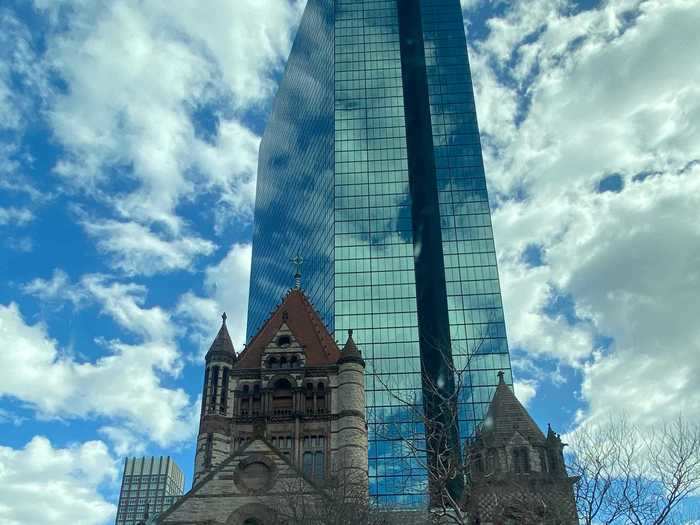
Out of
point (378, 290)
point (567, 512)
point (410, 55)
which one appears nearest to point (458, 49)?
point (410, 55)

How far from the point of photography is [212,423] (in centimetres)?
4772

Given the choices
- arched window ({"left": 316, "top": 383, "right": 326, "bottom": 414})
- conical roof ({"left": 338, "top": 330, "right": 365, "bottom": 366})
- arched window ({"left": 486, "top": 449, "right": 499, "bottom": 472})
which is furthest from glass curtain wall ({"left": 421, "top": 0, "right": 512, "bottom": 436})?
arched window ({"left": 486, "top": 449, "right": 499, "bottom": 472})

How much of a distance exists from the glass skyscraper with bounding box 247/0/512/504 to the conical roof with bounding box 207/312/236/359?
33456 mm

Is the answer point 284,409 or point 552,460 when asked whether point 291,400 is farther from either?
point 552,460

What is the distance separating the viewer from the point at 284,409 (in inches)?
1845

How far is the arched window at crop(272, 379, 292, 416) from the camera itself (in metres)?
46.7

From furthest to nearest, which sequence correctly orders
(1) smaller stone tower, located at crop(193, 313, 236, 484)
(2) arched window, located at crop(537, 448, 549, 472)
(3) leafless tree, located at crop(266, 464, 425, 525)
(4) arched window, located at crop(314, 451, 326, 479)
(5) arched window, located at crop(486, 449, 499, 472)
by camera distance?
(1) smaller stone tower, located at crop(193, 313, 236, 484) → (4) arched window, located at crop(314, 451, 326, 479) → (2) arched window, located at crop(537, 448, 549, 472) → (5) arched window, located at crop(486, 449, 499, 472) → (3) leafless tree, located at crop(266, 464, 425, 525)

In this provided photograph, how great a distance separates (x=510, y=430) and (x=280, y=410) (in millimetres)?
14522

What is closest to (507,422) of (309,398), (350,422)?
(350,422)

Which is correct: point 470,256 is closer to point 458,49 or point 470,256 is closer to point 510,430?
point 458,49

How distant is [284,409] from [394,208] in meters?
60.2

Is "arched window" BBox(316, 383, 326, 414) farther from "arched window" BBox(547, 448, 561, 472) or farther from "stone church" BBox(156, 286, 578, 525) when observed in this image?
"arched window" BBox(547, 448, 561, 472)

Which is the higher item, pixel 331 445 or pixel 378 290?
pixel 378 290

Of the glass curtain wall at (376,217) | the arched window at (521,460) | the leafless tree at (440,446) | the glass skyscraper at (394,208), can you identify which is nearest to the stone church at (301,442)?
the arched window at (521,460)
